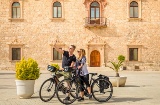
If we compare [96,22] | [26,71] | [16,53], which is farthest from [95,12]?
[26,71]

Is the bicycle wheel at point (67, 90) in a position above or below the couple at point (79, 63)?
below

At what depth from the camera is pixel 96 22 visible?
3033cm

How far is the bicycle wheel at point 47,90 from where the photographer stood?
8898 mm

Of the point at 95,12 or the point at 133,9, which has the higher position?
the point at 133,9

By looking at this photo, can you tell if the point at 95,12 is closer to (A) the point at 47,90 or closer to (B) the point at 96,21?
(B) the point at 96,21

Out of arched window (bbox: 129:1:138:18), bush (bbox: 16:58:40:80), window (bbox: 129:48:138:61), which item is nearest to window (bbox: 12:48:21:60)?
window (bbox: 129:48:138:61)

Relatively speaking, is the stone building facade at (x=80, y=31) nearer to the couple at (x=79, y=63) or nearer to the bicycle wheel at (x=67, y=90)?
the couple at (x=79, y=63)

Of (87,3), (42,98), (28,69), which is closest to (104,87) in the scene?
(42,98)

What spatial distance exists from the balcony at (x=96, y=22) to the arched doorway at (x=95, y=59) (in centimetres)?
266

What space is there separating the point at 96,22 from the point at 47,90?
21.9 metres

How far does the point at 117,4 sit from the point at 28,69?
2204cm

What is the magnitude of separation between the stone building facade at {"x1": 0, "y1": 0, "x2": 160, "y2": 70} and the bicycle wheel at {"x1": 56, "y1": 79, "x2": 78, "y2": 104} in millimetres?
21387

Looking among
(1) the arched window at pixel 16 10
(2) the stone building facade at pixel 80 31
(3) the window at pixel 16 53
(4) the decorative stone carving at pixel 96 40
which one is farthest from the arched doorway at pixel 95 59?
(1) the arched window at pixel 16 10

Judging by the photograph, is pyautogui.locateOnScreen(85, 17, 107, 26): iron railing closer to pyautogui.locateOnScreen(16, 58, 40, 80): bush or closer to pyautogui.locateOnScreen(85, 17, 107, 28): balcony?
pyautogui.locateOnScreen(85, 17, 107, 28): balcony
